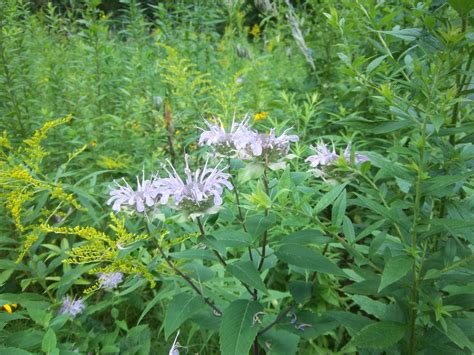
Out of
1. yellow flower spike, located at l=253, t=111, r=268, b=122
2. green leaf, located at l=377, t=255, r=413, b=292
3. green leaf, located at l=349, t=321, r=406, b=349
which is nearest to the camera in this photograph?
green leaf, located at l=377, t=255, r=413, b=292

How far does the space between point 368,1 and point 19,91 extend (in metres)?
1.84

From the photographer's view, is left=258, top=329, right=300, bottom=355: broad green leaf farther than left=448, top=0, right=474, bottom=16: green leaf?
Yes

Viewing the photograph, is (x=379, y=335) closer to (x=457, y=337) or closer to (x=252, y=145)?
(x=457, y=337)

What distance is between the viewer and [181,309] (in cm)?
101

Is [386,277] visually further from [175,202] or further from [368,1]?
[368,1]

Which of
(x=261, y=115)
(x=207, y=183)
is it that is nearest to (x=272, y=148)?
(x=207, y=183)

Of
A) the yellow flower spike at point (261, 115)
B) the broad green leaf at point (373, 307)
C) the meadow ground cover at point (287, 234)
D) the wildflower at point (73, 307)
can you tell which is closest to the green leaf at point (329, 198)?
the meadow ground cover at point (287, 234)

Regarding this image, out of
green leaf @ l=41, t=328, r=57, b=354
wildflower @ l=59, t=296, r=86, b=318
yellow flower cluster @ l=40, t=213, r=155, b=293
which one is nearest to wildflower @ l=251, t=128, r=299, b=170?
yellow flower cluster @ l=40, t=213, r=155, b=293

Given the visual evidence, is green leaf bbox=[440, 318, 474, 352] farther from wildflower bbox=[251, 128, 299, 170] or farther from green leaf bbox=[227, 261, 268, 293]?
wildflower bbox=[251, 128, 299, 170]

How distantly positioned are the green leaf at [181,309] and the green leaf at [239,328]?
0.07 m

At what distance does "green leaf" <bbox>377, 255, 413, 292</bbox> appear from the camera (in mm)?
859

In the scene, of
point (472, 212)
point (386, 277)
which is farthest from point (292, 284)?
point (472, 212)

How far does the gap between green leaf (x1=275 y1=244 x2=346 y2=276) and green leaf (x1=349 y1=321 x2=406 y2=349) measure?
134mm

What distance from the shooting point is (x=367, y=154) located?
1.13m
